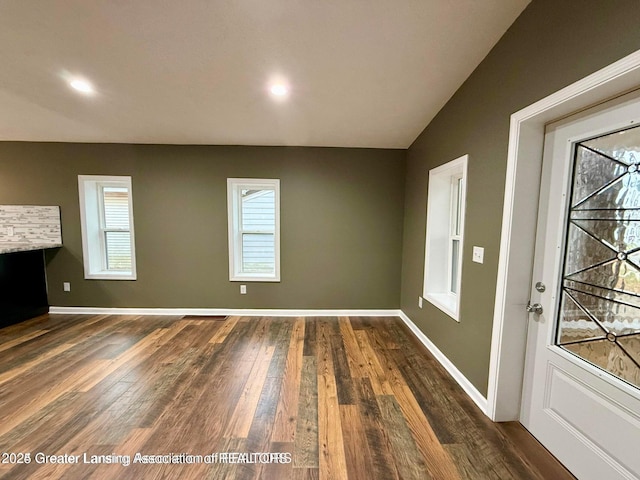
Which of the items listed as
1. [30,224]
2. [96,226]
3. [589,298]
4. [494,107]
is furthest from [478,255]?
[30,224]

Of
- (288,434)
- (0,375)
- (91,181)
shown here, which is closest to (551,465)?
(288,434)

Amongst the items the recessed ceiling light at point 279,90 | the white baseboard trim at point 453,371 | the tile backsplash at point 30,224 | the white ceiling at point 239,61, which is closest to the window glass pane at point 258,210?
the white ceiling at point 239,61

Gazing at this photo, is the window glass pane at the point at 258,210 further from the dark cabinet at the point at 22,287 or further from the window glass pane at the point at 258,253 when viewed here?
the dark cabinet at the point at 22,287

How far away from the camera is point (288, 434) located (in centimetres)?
161

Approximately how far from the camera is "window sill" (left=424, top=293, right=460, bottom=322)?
228 cm

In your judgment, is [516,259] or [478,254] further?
[478,254]

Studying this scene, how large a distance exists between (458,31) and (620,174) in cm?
132

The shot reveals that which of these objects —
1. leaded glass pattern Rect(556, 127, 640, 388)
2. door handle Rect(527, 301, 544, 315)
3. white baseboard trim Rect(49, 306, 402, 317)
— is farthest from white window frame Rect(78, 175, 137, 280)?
leaded glass pattern Rect(556, 127, 640, 388)

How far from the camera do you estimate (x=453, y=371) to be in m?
2.24

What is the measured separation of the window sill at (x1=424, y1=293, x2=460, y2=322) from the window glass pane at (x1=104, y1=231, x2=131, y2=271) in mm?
4218

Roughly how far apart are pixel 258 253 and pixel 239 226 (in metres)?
0.49

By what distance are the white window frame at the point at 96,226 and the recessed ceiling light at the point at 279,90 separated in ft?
8.36

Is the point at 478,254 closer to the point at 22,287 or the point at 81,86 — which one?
the point at 81,86

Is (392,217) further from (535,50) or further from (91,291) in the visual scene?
(91,291)
